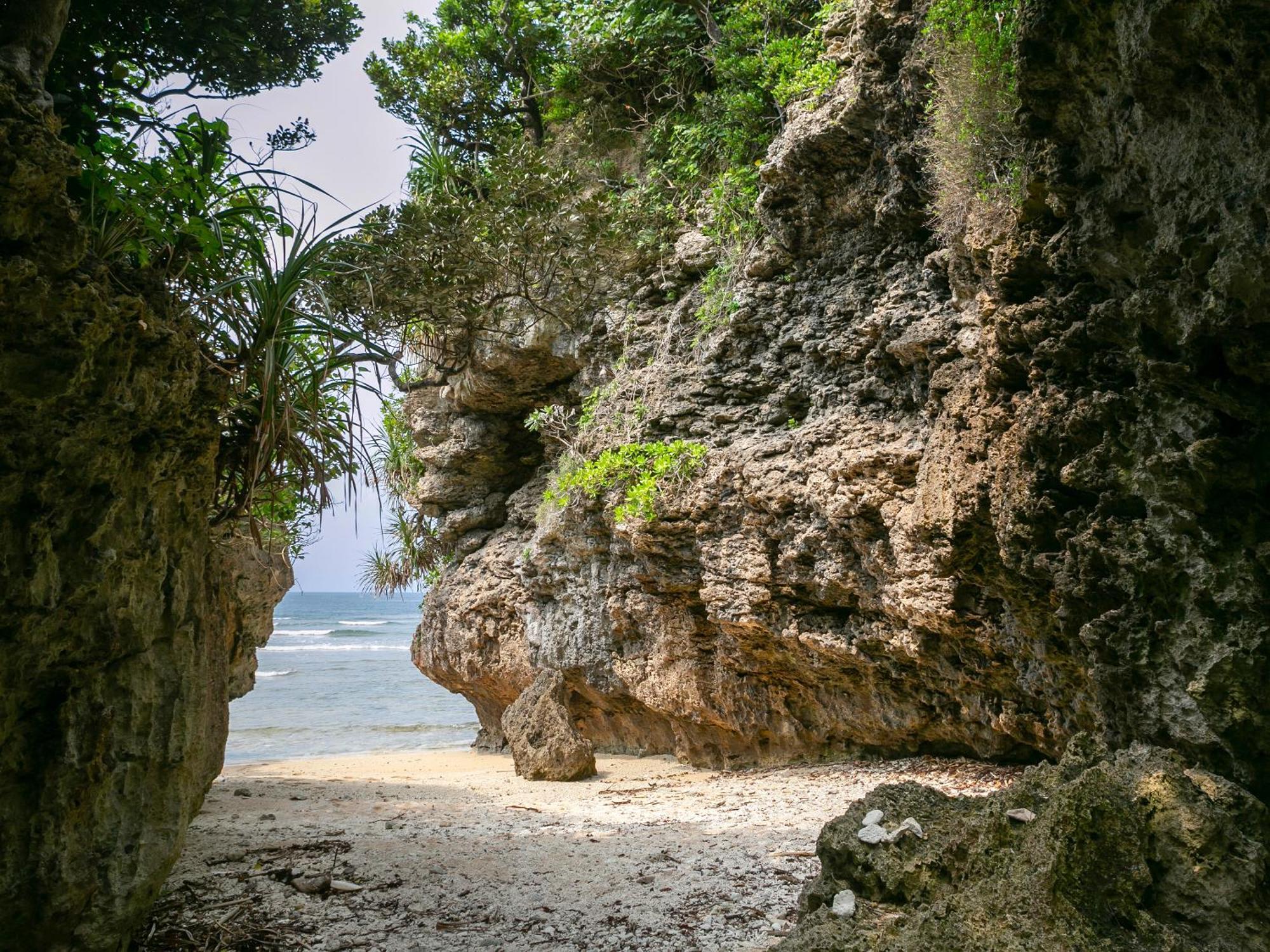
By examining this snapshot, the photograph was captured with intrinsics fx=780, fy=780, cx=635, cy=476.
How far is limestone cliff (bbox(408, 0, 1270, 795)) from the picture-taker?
107 inches

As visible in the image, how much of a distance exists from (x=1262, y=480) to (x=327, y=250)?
3.85 m

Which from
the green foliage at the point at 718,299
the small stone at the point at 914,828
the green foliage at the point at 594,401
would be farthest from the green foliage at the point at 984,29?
the green foliage at the point at 594,401

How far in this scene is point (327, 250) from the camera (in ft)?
11.8

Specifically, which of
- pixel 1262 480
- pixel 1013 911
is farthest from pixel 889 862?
pixel 1262 480

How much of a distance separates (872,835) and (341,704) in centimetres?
2281

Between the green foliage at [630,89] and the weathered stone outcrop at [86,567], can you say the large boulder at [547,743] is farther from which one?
the green foliage at [630,89]

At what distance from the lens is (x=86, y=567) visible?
103 inches

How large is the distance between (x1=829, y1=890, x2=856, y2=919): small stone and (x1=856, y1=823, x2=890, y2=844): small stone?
0.18 metres

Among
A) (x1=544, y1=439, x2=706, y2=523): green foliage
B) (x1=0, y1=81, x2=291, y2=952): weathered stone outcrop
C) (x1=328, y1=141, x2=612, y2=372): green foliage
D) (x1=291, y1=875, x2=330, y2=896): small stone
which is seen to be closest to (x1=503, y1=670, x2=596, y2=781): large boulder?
(x1=544, y1=439, x2=706, y2=523): green foliage

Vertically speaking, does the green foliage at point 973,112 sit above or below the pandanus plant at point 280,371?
above

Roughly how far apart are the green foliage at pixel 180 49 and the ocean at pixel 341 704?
26.9ft

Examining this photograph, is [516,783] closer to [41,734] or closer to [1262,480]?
[41,734]

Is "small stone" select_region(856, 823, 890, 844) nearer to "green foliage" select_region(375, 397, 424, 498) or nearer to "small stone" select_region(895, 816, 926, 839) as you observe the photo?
"small stone" select_region(895, 816, 926, 839)

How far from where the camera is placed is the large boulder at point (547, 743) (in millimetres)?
7527
